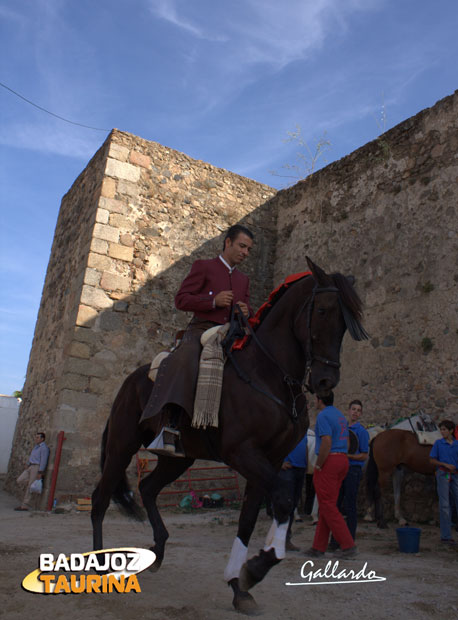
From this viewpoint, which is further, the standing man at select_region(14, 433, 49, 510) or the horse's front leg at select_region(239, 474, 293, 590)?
the standing man at select_region(14, 433, 49, 510)

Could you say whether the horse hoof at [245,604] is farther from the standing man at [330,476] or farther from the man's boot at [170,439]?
the standing man at [330,476]

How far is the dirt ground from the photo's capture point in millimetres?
2760

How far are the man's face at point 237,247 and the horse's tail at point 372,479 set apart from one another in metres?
4.06

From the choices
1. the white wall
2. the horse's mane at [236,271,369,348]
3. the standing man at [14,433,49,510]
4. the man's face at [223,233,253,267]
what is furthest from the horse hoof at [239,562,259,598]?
the white wall

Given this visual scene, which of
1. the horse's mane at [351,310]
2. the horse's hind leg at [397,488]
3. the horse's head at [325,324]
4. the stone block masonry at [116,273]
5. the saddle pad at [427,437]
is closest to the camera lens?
the horse's head at [325,324]

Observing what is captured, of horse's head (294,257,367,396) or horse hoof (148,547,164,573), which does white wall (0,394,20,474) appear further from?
horse's head (294,257,367,396)

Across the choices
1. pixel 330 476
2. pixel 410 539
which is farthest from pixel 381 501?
pixel 330 476

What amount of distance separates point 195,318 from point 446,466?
3456mm

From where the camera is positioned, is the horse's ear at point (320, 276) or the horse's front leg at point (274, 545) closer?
the horse's front leg at point (274, 545)

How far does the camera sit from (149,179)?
9.31 metres

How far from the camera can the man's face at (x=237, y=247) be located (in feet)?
12.2

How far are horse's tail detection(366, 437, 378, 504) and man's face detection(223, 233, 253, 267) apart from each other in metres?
4.06

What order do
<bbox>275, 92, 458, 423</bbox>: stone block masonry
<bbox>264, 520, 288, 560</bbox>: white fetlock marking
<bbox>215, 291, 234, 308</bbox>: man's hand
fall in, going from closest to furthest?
<bbox>264, 520, 288, 560</bbox>: white fetlock marking
<bbox>215, 291, 234, 308</bbox>: man's hand
<bbox>275, 92, 458, 423</bbox>: stone block masonry

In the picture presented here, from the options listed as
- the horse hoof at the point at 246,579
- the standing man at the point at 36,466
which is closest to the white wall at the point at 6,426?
the standing man at the point at 36,466
